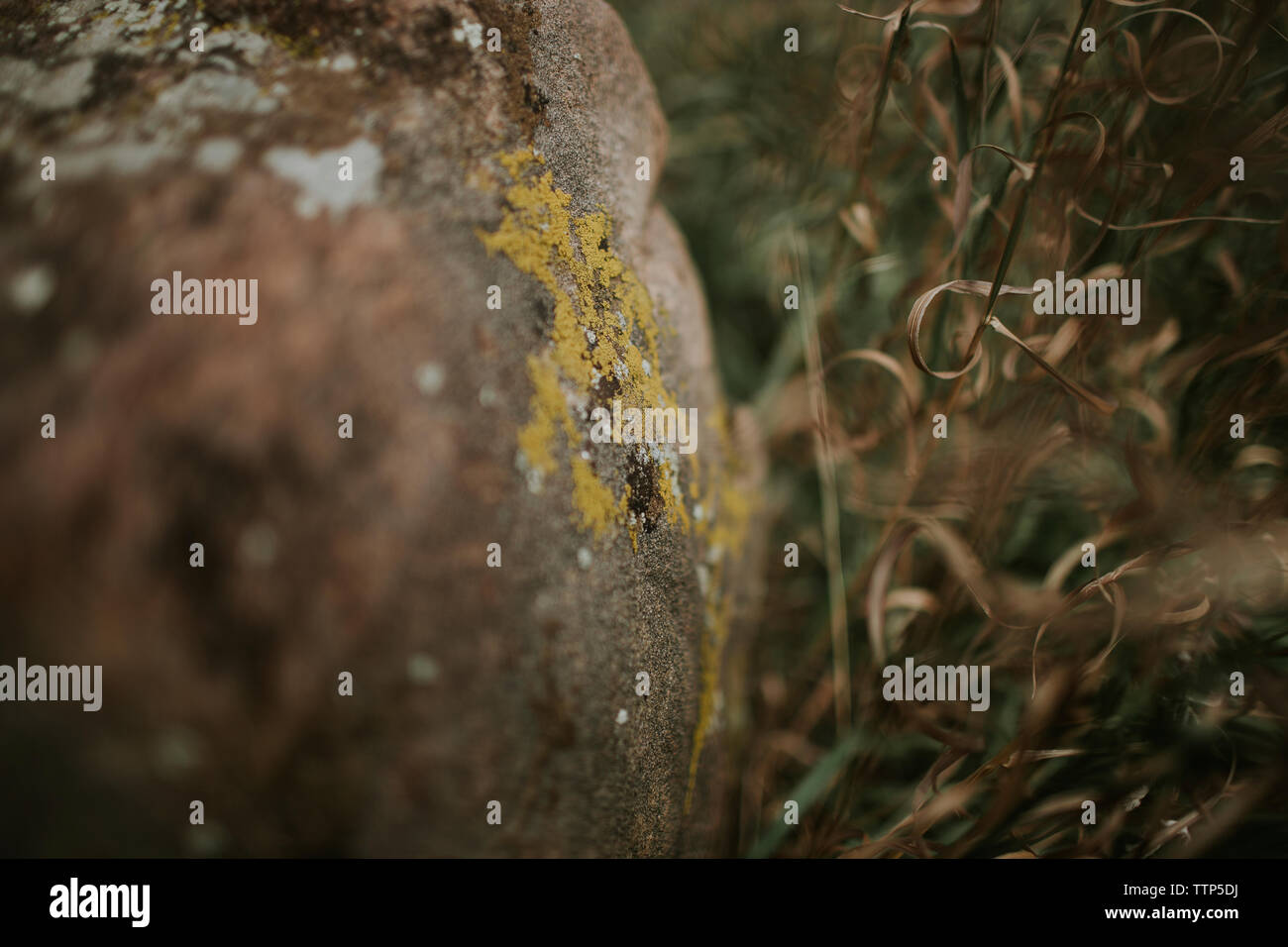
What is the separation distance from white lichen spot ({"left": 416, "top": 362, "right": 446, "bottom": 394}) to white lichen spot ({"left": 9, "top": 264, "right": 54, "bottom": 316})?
0.33 meters

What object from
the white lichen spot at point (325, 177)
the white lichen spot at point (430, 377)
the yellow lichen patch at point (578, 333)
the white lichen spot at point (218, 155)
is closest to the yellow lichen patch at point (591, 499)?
the yellow lichen patch at point (578, 333)

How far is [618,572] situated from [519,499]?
0.51 feet

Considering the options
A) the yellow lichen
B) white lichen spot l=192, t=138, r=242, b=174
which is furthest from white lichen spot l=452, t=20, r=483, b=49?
white lichen spot l=192, t=138, r=242, b=174

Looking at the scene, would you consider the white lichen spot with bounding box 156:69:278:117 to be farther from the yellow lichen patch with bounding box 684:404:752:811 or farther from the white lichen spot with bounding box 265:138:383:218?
the yellow lichen patch with bounding box 684:404:752:811

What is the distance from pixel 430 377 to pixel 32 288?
36 centimetres

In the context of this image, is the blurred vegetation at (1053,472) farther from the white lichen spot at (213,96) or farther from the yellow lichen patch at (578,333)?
the white lichen spot at (213,96)

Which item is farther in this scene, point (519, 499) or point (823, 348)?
point (823, 348)

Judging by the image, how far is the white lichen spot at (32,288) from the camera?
1.93 feet

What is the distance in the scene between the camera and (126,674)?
0.54 metres

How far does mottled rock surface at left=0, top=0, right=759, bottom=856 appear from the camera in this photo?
0.55 metres
